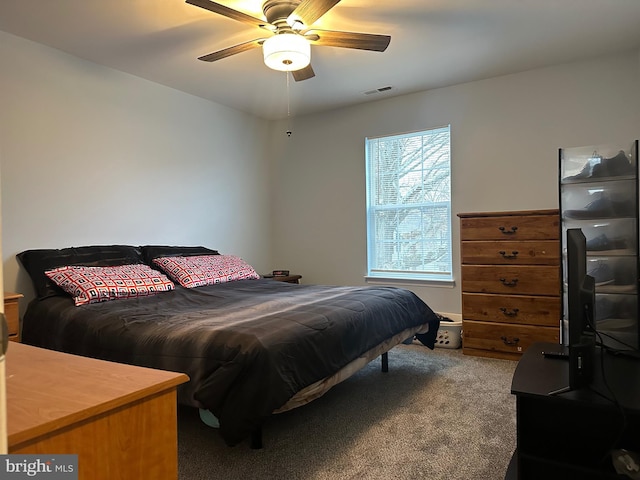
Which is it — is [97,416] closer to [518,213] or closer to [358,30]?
[358,30]

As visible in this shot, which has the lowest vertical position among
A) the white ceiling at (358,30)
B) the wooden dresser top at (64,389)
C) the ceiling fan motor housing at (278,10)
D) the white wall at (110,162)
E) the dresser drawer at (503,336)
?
the dresser drawer at (503,336)

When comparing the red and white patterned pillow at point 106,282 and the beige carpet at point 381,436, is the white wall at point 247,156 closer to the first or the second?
the red and white patterned pillow at point 106,282

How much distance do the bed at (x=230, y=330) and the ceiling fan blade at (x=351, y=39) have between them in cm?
152

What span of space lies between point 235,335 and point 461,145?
9.88 feet

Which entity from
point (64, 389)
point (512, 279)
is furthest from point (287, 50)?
point (512, 279)

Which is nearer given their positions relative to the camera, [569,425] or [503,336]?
[569,425]

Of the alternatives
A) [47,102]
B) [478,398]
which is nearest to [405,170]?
[478,398]

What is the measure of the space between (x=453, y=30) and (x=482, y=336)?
2.30m

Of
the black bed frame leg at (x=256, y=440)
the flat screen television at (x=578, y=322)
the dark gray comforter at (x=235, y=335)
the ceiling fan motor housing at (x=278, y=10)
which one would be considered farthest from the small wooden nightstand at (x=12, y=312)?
the flat screen television at (x=578, y=322)

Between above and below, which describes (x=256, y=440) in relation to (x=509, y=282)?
below

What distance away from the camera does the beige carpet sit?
72.8 inches

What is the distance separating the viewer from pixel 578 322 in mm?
1404

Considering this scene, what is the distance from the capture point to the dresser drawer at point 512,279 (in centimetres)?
328

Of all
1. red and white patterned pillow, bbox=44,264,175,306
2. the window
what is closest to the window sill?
the window
